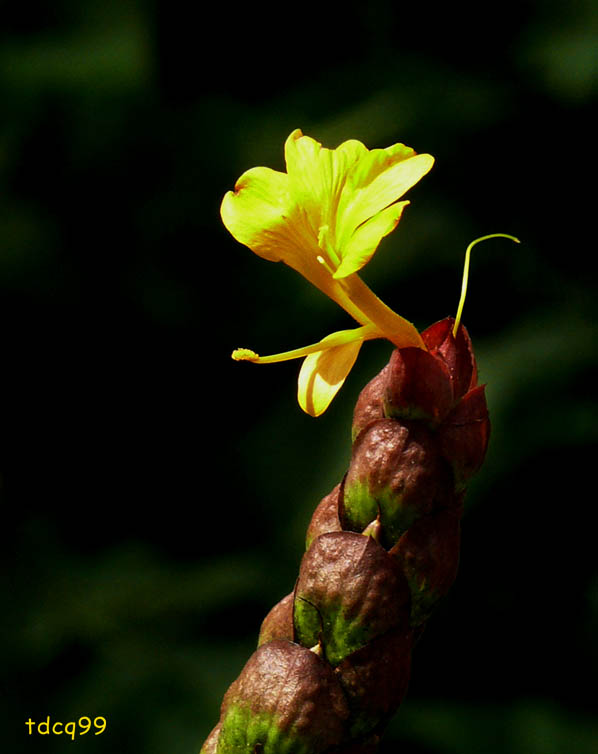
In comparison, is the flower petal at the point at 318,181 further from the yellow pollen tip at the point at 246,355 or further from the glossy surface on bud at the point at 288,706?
the glossy surface on bud at the point at 288,706

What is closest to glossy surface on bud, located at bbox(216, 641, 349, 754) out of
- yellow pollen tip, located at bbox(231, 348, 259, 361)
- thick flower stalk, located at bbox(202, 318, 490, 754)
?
thick flower stalk, located at bbox(202, 318, 490, 754)

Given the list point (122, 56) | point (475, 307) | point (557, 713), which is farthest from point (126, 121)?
point (557, 713)

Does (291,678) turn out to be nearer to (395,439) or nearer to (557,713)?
(395,439)

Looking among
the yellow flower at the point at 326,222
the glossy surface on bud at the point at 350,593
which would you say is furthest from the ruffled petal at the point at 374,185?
the glossy surface on bud at the point at 350,593

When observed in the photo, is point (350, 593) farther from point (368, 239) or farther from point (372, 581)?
point (368, 239)

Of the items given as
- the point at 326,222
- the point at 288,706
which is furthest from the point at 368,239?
the point at 288,706

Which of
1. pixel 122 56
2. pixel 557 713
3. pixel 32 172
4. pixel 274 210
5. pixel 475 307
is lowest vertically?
Answer: pixel 557 713

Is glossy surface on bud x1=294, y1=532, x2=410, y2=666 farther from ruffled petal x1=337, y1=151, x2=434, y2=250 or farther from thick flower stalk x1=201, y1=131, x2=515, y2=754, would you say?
ruffled petal x1=337, y1=151, x2=434, y2=250
